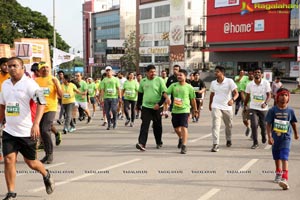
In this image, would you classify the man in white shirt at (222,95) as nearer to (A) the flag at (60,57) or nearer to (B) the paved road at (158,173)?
(B) the paved road at (158,173)

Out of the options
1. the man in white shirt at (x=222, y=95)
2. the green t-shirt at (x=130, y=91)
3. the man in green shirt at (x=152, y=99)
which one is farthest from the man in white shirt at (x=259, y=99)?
the green t-shirt at (x=130, y=91)

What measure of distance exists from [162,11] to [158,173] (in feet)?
252

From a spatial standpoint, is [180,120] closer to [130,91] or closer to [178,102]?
[178,102]

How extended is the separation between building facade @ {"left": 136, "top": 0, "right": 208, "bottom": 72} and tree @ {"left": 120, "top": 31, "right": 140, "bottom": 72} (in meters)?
3.75

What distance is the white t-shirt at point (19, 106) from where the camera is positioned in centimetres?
565

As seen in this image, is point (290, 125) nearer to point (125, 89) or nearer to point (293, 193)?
point (293, 193)

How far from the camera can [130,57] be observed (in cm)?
7950

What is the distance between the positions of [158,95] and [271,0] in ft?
166

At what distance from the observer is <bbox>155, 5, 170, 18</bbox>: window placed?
80.7 m

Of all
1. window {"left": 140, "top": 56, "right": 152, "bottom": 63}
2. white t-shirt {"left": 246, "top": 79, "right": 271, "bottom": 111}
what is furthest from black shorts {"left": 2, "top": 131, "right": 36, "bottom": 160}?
window {"left": 140, "top": 56, "right": 152, "bottom": 63}

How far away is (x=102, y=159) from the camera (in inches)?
342

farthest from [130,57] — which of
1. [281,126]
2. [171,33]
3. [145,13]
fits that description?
[281,126]

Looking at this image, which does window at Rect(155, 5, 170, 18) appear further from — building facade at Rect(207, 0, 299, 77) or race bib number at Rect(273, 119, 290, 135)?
race bib number at Rect(273, 119, 290, 135)

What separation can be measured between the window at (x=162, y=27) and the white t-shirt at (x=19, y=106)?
76245mm
